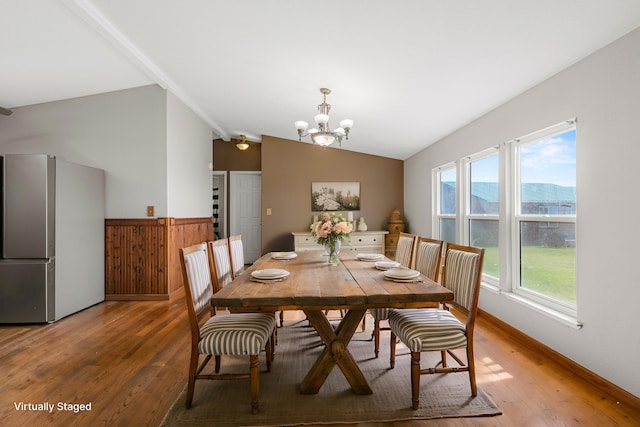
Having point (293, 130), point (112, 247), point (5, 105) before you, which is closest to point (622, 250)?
point (293, 130)

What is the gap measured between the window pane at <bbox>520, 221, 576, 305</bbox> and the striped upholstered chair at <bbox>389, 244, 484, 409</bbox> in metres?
0.95

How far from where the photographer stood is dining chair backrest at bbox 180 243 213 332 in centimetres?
183

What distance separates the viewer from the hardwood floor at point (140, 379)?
174 cm

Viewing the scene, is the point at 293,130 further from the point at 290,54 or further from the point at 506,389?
the point at 506,389

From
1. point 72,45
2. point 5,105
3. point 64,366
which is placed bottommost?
point 64,366

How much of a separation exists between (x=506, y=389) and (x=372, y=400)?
0.85 meters

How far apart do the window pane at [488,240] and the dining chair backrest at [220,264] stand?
2483 mm

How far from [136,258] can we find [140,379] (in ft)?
7.56

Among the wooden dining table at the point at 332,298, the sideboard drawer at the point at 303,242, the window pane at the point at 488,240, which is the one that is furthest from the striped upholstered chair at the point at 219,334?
the sideboard drawer at the point at 303,242

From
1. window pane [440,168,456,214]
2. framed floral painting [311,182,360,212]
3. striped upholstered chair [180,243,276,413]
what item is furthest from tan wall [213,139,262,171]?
striped upholstered chair [180,243,276,413]

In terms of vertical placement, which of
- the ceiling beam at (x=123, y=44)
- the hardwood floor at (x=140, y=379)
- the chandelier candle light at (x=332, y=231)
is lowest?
the hardwood floor at (x=140, y=379)

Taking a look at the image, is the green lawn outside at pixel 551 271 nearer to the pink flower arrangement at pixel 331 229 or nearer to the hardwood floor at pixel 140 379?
the hardwood floor at pixel 140 379

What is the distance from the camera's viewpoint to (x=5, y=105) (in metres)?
3.97

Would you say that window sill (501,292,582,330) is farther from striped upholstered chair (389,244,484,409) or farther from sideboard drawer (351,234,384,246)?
sideboard drawer (351,234,384,246)
